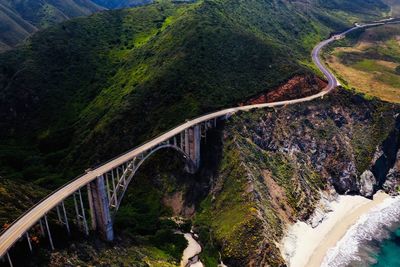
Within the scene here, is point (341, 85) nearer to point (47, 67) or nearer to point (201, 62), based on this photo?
point (201, 62)

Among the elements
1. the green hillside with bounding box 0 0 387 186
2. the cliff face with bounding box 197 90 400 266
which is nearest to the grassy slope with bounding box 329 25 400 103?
the cliff face with bounding box 197 90 400 266

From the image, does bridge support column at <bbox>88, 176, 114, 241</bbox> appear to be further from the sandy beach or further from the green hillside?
the sandy beach

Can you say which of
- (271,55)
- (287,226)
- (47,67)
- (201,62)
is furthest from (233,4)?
(287,226)

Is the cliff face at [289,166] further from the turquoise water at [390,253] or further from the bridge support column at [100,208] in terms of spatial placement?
the bridge support column at [100,208]

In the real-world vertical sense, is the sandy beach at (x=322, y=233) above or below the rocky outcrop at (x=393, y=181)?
above

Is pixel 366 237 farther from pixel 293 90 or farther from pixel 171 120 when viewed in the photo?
pixel 171 120

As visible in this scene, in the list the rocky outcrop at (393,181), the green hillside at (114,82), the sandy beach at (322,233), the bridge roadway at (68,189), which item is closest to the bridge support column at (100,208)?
the bridge roadway at (68,189)

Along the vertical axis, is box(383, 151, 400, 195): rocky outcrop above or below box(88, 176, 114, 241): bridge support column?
below
